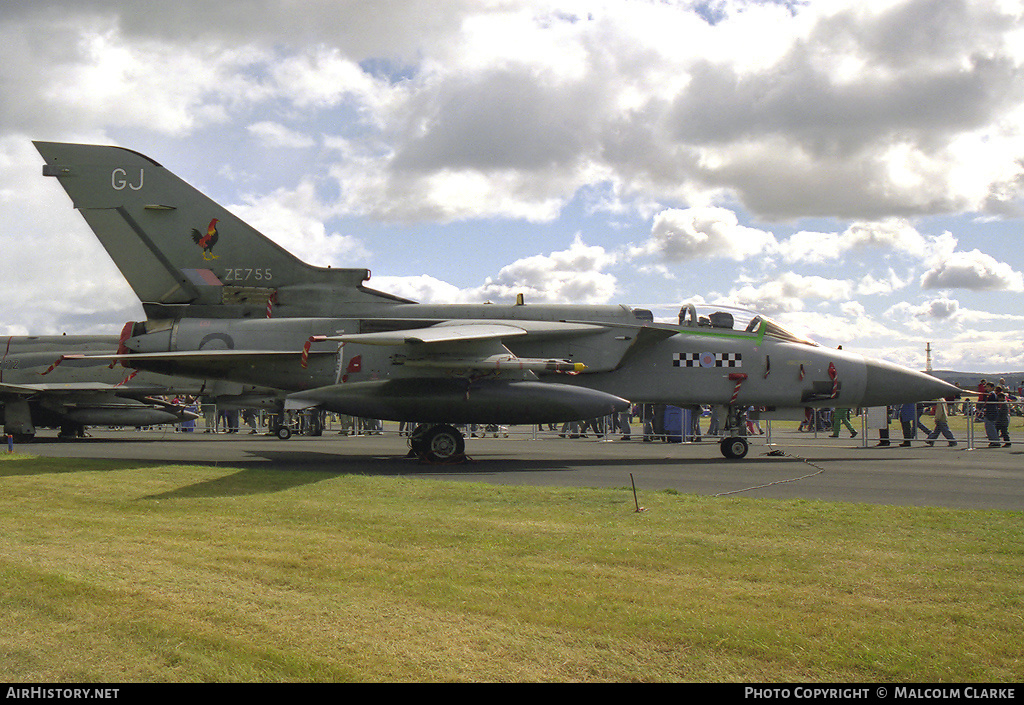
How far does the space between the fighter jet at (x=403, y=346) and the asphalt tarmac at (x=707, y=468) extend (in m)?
1.09

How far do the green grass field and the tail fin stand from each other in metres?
7.32

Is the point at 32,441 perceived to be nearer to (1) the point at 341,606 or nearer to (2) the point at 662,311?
(2) the point at 662,311

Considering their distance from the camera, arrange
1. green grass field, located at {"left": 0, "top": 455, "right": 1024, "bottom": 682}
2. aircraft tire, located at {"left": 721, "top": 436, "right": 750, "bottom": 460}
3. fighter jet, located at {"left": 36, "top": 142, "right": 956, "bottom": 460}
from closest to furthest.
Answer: green grass field, located at {"left": 0, "top": 455, "right": 1024, "bottom": 682}
fighter jet, located at {"left": 36, "top": 142, "right": 956, "bottom": 460}
aircraft tire, located at {"left": 721, "top": 436, "right": 750, "bottom": 460}

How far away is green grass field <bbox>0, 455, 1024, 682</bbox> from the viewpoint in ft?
9.87

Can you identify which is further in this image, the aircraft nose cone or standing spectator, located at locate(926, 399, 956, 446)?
standing spectator, located at locate(926, 399, 956, 446)

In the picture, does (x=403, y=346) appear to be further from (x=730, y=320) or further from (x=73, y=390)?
(x=73, y=390)

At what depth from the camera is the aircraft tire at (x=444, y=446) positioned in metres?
13.1

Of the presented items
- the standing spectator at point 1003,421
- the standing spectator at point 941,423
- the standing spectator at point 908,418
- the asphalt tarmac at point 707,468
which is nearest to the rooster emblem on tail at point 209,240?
the asphalt tarmac at point 707,468

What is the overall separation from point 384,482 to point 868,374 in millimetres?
10461

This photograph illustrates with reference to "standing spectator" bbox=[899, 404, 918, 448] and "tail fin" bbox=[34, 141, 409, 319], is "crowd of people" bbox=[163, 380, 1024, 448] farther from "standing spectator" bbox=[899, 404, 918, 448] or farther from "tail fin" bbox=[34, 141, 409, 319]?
"tail fin" bbox=[34, 141, 409, 319]

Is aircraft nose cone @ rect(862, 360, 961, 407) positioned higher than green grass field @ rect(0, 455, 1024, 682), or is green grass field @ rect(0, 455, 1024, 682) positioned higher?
aircraft nose cone @ rect(862, 360, 961, 407)

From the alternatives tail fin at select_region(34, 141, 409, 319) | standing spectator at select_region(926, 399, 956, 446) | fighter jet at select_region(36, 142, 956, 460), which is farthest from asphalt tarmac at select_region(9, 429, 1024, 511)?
tail fin at select_region(34, 141, 409, 319)

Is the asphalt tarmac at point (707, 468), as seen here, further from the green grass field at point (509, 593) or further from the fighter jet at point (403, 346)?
the green grass field at point (509, 593)
